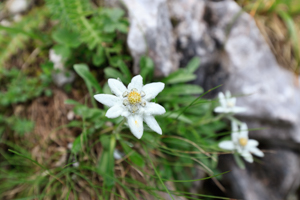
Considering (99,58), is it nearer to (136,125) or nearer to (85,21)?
(85,21)

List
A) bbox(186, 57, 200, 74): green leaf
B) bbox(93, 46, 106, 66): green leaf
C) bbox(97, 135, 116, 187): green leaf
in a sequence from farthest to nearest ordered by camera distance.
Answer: bbox(186, 57, 200, 74): green leaf, bbox(93, 46, 106, 66): green leaf, bbox(97, 135, 116, 187): green leaf

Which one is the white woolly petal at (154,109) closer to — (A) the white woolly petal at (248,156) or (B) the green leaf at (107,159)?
(B) the green leaf at (107,159)

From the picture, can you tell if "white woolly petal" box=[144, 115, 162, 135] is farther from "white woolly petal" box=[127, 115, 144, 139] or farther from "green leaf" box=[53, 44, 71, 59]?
"green leaf" box=[53, 44, 71, 59]

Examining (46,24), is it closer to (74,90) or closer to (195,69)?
(74,90)

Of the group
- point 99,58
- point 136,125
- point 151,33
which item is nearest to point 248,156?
point 136,125

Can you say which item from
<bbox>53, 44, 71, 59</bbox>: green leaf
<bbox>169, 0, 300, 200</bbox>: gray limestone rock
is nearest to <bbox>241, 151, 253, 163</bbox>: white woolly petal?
<bbox>169, 0, 300, 200</bbox>: gray limestone rock
